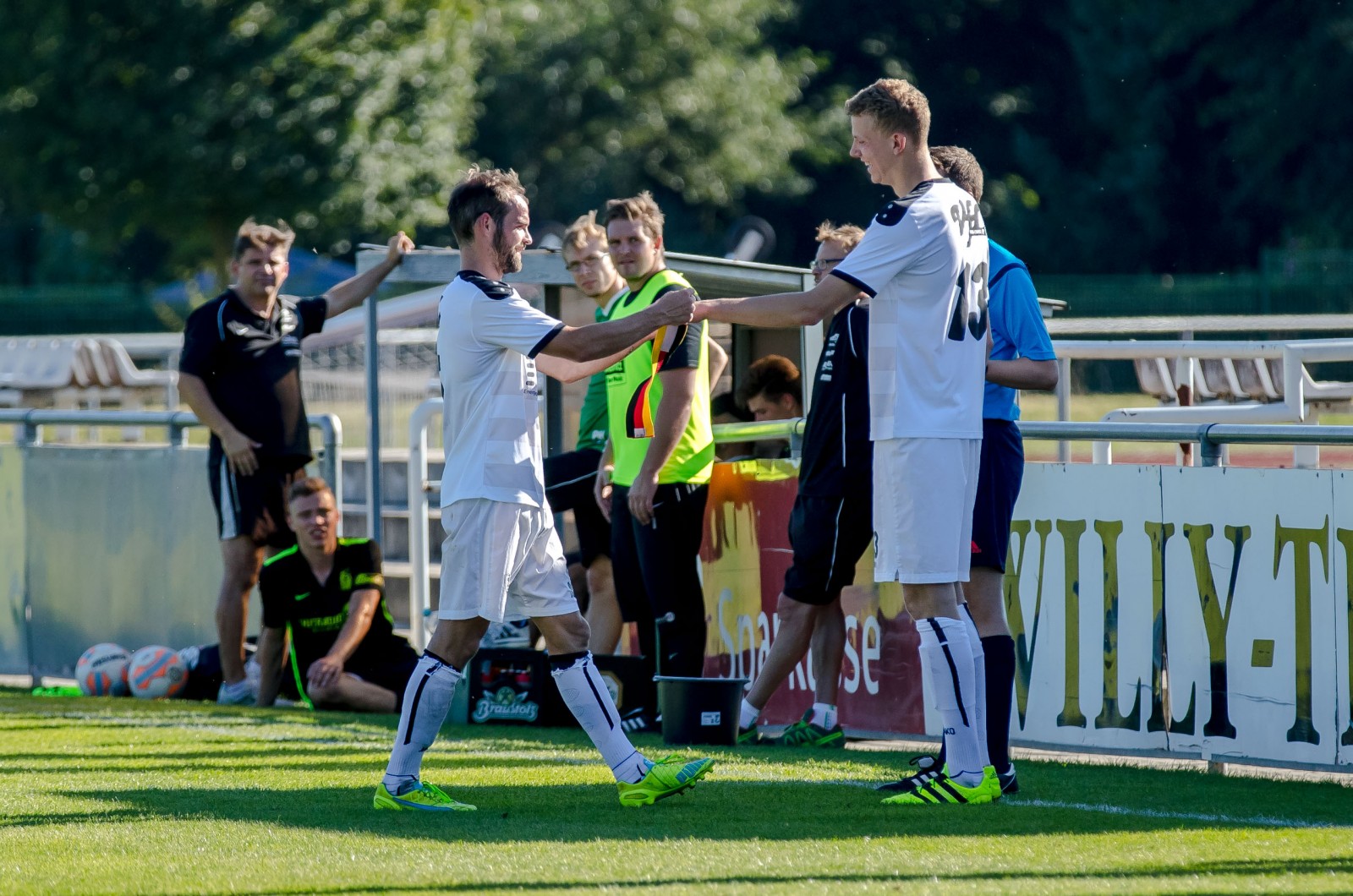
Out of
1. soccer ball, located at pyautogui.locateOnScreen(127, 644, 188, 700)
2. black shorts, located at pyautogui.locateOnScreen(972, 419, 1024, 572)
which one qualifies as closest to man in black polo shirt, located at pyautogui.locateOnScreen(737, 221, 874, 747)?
black shorts, located at pyautogui.locateOnScreen(972, 419, 1024, 572)

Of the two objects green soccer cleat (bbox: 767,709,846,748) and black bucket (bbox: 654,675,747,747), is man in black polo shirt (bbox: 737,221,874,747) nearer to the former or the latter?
green soccer cleat (bbox: 767,709,846,748)

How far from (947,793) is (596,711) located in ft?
3.63

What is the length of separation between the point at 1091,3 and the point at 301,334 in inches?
1638

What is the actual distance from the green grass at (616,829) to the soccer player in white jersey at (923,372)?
515 mm

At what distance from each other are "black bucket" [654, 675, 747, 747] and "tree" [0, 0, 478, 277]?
2894cm

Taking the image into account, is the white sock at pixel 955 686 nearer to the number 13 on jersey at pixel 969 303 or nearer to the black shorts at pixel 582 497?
the number 13 on jersey at pixel 969 303

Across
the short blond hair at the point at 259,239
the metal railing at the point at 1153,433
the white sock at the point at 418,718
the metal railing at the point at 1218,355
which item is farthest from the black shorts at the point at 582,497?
the white sock at the point at 418,718

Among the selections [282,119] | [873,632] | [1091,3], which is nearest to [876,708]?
[873,632]

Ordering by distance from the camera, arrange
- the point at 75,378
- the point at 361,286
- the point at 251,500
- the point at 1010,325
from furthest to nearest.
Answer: the point at 75,378 < the point at 251,500 < the point at 361,286 < the point at 1010,325

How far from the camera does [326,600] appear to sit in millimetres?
9305

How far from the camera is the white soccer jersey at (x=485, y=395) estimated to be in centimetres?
561

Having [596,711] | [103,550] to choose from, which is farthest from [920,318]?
[103,550]

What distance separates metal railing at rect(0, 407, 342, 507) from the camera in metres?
10.1

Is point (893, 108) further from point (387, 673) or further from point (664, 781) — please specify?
point (387, 673)
